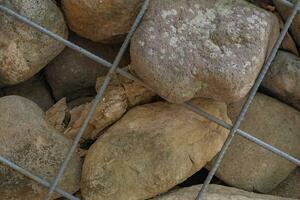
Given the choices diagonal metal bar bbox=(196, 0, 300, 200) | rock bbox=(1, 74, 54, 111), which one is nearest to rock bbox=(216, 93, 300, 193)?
diagonal metal bar bbox=(196, 0, 300, 200)

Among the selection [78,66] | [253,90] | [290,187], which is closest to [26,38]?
[78,66]

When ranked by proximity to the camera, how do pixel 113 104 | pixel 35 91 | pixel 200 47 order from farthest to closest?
1. pixel 35 91
2. pixel 113 104
3. pixel 200 47

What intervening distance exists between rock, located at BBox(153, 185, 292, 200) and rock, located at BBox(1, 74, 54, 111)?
35cm

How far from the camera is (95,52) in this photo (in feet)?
4.01

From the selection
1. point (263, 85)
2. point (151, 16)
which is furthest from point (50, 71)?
point (263, 85)

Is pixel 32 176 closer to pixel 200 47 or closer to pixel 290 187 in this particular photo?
pixel 200 47

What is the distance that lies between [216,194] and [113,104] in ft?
0.92

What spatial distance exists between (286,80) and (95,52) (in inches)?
16.5

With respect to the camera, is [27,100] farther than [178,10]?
Yes

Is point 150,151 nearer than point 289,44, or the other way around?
point 150,151

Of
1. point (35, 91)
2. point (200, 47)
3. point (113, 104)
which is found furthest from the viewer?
point (35, 91)

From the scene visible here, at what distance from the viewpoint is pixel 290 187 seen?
3.98 feet

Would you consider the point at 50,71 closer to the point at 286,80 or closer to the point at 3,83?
the point at 3,83

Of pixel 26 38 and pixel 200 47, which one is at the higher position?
pixel 200 47
